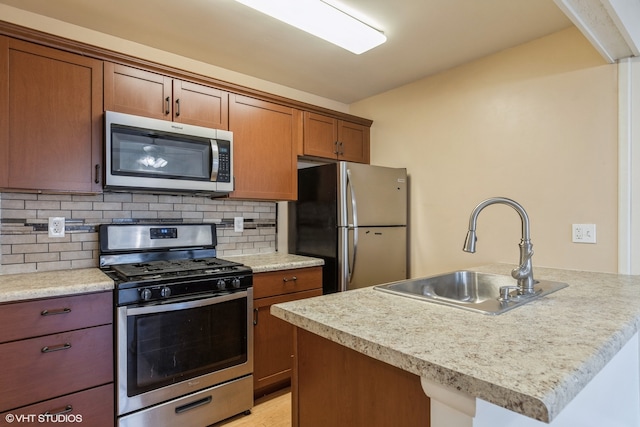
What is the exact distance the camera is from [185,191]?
7.36ft

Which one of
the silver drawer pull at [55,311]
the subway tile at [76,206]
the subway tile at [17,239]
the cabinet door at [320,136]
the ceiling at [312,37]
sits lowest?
the silver drawer pull at [55,311]

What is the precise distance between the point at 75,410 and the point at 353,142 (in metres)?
2.74

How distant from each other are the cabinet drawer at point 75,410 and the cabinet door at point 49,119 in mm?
1046

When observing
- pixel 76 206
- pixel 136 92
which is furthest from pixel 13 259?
pixel 136 92

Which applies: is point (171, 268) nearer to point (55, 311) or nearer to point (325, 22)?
point (55, 311)

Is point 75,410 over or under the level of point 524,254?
under

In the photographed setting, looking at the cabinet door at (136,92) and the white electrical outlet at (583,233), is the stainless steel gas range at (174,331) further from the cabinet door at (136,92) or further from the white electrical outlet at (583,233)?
the white electrical outlet at (583,233)

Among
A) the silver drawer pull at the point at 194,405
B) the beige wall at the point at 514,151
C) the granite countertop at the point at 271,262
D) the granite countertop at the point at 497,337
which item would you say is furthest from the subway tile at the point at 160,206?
the beige wall at the point at 514,151

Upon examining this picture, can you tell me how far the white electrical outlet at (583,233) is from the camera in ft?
6.79

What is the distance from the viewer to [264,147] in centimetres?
263

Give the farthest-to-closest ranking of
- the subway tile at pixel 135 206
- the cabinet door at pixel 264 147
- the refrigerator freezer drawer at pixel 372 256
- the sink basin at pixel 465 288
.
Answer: the refrigerator freezer drawer at pixel 372 256 → the cabinet door at pixel 264 147 → the subway tile at pixel 135 206 → the sink basin at pixel 465 288

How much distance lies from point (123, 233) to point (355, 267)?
1633 mm

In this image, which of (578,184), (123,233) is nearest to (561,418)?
(578,184)

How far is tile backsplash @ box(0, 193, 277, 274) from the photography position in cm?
195
